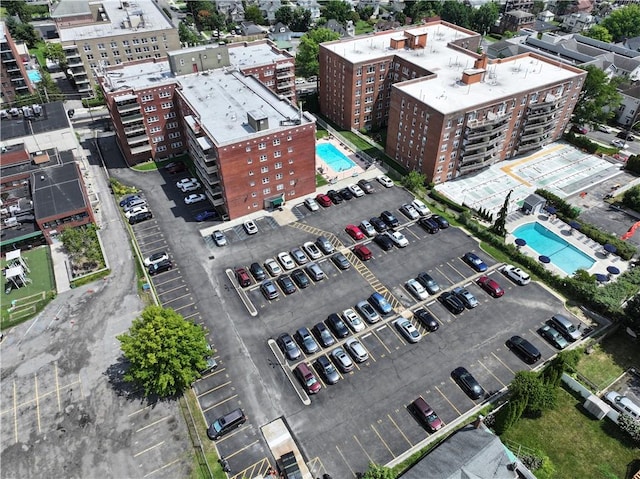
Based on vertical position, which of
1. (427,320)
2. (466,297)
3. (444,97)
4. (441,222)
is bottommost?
(427,320)

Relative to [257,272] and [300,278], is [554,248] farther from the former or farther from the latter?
[257,272]

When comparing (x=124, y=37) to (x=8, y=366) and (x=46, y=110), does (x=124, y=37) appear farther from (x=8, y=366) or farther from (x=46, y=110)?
(x=8, y=366)

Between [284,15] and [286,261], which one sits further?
[284,15]

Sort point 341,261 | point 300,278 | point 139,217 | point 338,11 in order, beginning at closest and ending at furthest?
1. point 300,278
2. point 341,261
3. point 139,217
4. point 338,11

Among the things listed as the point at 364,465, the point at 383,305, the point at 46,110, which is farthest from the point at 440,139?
the point at 46,110

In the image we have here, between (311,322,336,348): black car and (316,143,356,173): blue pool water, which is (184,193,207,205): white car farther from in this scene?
(311,322,336,348): black car

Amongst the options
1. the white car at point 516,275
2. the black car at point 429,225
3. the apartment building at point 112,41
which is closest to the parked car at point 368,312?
the black car at point 429,225

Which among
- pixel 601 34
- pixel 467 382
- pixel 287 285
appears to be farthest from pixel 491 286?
pixel 601 34
